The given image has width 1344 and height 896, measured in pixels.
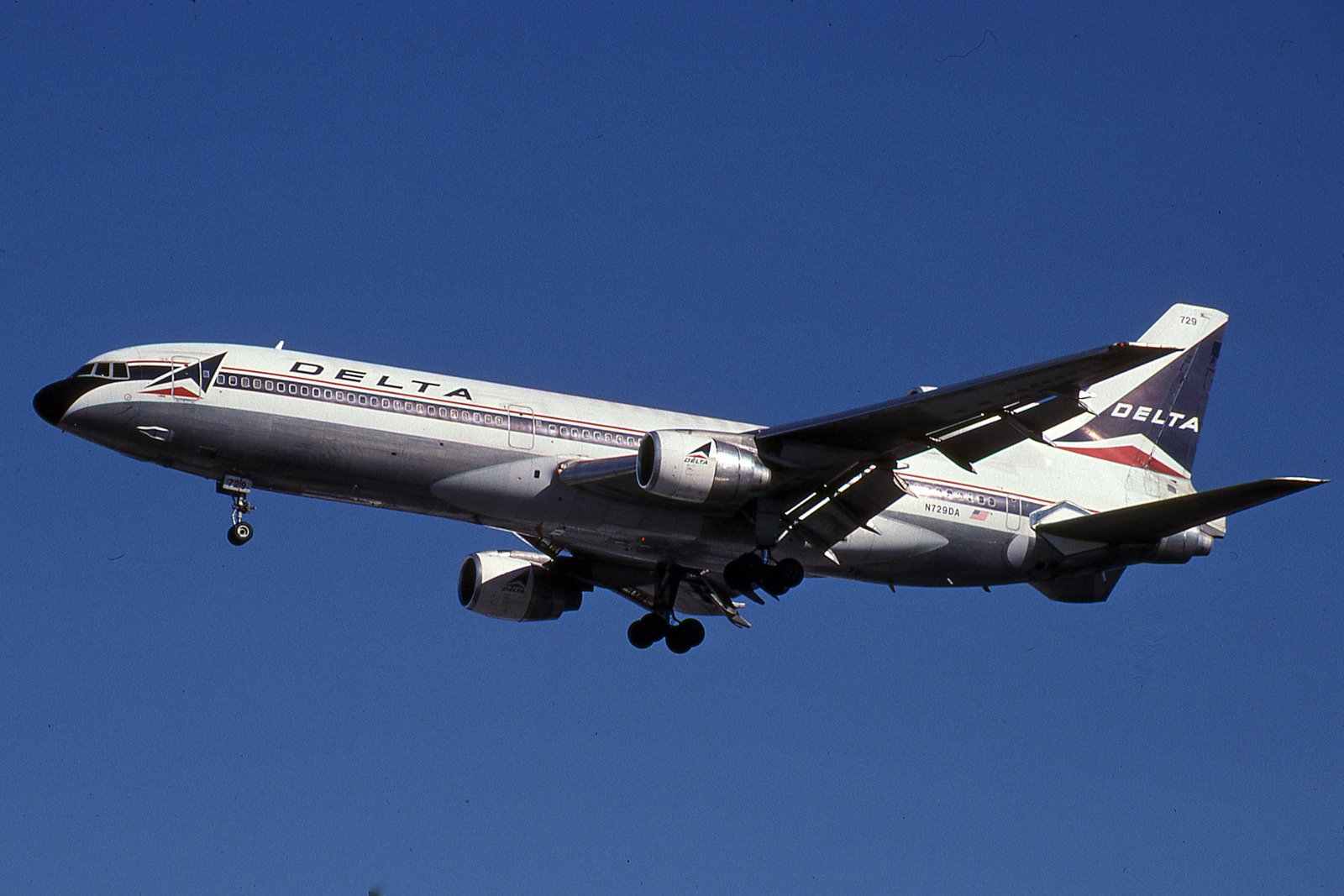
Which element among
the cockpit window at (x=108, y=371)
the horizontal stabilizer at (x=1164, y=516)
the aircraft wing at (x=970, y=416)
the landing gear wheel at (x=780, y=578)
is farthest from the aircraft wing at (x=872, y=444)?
the cockpit window at (x=108, y=371)

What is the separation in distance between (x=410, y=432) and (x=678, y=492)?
20.0 feet

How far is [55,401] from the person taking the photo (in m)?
37.1

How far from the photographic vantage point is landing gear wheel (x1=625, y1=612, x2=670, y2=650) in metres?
44.4

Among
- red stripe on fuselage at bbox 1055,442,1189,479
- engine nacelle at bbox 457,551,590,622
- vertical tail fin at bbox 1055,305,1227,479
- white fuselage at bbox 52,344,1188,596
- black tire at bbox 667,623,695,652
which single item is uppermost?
vertical tail fin at bbox 1055,305,1227,479

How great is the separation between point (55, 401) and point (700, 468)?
1423 cm

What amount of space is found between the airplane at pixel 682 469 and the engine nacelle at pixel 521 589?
1.50 meters

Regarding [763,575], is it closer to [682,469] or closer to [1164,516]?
[682,469]

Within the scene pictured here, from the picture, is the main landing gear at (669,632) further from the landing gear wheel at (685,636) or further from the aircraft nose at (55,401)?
the aircraft nose at (55,401)

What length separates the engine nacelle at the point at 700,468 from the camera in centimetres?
3669

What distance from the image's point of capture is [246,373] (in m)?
37.3

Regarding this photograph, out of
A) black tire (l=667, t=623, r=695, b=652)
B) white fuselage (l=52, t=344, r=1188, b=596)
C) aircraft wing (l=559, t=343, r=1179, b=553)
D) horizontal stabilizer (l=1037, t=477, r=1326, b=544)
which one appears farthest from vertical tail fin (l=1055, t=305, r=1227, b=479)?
black tire (l=667, t=623, r=695, b=652)

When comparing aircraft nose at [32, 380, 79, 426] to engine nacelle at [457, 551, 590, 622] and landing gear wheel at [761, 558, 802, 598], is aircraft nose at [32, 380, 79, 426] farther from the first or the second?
landing gear wheel at [761, 558, 802, 598]

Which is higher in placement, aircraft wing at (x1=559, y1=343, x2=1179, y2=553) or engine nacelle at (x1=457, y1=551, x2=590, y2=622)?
aircraft wing at (x1=559, y1=343, x2=1179, y2=553)

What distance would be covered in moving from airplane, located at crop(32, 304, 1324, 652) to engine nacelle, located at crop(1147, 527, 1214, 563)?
64 millimetres
